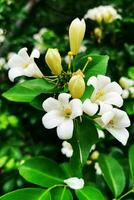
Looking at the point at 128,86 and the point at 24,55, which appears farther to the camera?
the point at 128,86

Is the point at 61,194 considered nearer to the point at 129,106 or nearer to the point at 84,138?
the point at 84,138

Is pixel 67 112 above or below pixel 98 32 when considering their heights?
above

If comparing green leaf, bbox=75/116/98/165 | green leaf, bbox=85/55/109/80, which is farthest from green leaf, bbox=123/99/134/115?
green leaf, bbox=75/116/98/165

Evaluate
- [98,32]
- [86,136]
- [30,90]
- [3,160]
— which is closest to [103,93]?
[86,136]

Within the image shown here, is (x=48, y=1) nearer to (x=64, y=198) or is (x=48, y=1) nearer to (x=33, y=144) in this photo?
(x=33, y=144)

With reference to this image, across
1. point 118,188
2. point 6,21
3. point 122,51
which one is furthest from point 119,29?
point 118,188

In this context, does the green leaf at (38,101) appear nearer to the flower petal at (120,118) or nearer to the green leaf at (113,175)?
the flower petal at (120,118)

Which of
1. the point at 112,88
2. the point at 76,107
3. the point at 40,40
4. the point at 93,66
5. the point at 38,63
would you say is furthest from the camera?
the point at 40,40
